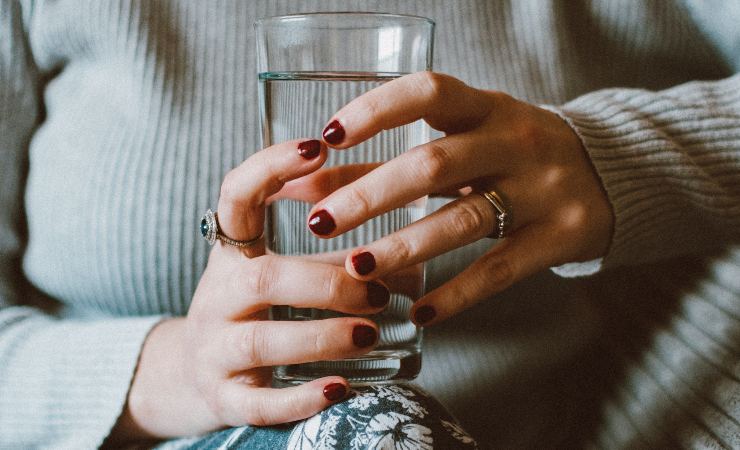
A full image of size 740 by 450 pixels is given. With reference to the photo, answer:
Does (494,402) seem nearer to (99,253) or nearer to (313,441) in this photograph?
(313,441)

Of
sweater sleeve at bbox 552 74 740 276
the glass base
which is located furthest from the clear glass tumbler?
sweater sleeve at bbox 552 74 740 276

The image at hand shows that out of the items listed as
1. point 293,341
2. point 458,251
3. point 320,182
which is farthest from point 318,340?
point 458,251

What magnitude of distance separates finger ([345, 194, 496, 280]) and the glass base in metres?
0.09

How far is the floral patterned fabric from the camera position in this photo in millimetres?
475

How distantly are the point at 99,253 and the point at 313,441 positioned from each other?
44 cm

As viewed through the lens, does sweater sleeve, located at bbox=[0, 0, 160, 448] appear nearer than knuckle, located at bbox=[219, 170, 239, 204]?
Result: No

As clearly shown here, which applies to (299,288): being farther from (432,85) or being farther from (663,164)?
(663,164)

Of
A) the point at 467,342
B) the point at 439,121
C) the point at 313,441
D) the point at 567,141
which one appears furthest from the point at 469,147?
the point at 467,342

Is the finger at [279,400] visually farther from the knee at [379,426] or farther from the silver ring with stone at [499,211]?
the silver ring with stone at [499,211]

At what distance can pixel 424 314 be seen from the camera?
522mm

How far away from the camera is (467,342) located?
83cm

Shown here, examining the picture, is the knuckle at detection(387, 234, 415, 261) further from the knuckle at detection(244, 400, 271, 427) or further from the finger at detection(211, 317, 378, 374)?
the knuckle at detection(244, 400, 271, 427)

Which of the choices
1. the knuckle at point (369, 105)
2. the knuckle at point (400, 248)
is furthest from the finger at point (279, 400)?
the knuckle at point (369, 105)

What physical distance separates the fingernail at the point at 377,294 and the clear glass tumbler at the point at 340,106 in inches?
1.2
